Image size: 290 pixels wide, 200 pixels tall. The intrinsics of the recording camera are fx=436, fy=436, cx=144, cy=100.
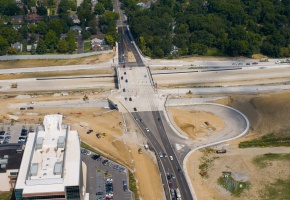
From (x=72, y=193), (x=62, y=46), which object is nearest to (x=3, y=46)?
(x=62, y=46)

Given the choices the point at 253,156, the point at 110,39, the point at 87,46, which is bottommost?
the point at 253,156

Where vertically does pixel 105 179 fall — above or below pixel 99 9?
below

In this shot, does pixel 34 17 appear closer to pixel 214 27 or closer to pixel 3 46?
pixel 3 46

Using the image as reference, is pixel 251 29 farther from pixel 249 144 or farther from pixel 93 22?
pixel 249 144

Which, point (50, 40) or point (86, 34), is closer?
point (50, 40)

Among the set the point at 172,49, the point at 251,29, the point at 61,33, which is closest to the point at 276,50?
the point at 251,29

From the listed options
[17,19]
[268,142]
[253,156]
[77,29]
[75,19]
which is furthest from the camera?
[75,19]
